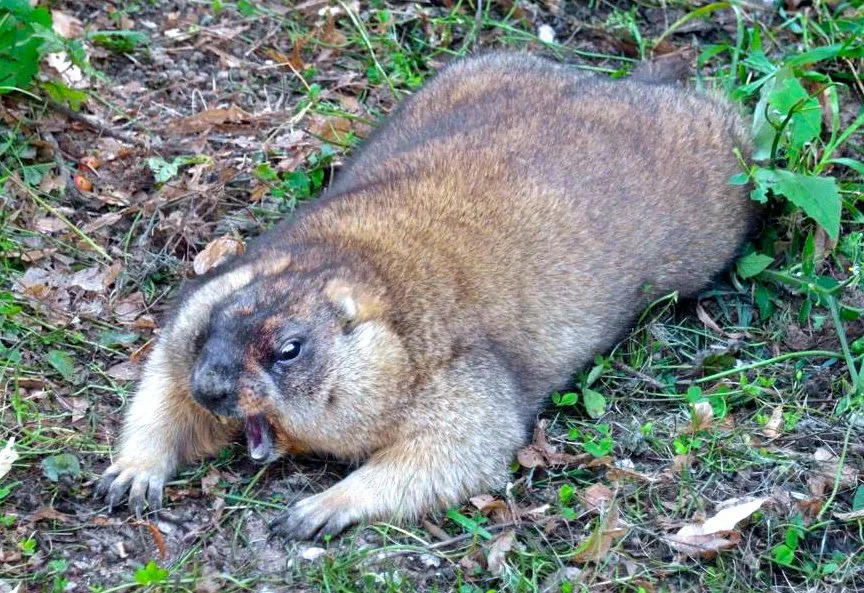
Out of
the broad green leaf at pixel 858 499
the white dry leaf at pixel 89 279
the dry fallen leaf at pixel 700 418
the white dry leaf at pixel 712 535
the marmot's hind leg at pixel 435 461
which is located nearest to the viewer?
the white dry leaf at pixel 712 535

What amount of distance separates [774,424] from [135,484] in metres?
3.58

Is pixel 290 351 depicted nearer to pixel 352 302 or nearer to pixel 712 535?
pixel 352 302

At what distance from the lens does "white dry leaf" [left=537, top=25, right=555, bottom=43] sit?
9891 mm

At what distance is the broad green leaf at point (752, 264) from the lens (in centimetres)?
781

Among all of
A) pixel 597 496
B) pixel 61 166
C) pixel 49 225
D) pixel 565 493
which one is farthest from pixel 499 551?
pixel 61 166

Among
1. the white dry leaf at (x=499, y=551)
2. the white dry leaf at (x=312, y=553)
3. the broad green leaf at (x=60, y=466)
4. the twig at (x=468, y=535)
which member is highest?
the broad green leaf at (x=60, y=466)

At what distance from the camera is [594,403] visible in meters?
7.00

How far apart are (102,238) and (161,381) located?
1764 millimetres

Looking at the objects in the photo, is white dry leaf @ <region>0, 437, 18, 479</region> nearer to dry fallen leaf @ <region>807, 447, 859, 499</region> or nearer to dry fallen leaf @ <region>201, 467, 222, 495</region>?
dry fallen leaf @ <region>201, 467, 222, 495</region>

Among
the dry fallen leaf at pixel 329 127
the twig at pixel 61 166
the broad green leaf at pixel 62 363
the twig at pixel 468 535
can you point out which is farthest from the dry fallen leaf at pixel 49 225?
the twig at pixel 468 535

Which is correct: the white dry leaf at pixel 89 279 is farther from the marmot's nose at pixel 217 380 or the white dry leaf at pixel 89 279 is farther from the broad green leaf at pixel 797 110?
the broad green leaf at pixel 797 110

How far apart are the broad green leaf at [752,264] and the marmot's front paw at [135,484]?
156 inches

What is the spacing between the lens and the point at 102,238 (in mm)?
7898

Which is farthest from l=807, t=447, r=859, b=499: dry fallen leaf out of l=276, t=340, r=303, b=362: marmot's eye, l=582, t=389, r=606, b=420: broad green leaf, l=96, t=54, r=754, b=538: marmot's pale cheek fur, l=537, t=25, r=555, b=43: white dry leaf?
l=537, t=25, r=555, b=43: white dry leaf
